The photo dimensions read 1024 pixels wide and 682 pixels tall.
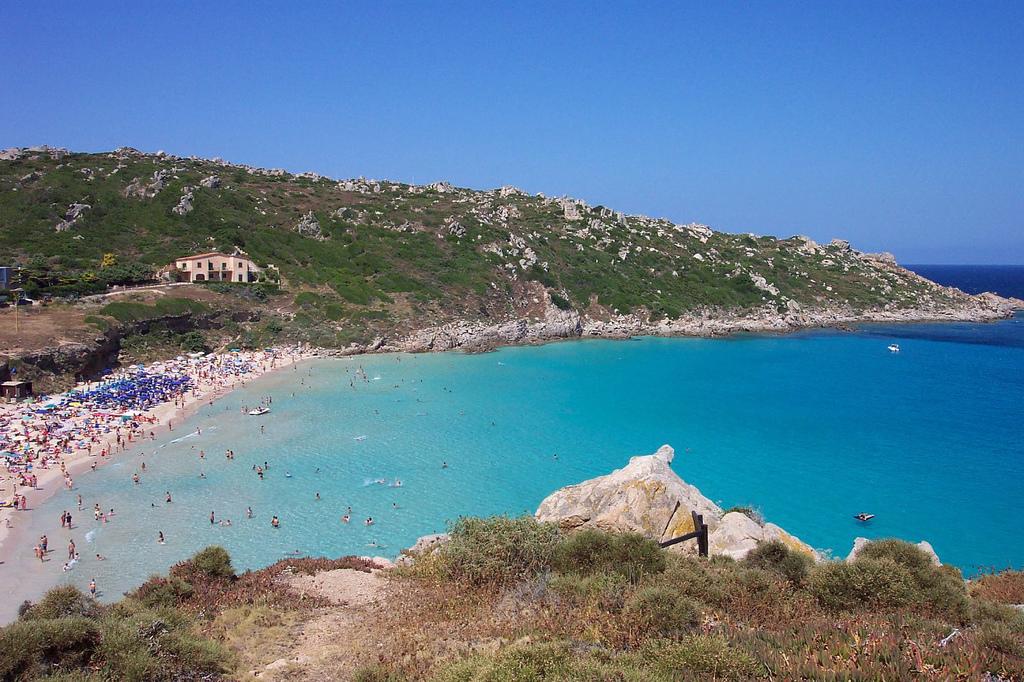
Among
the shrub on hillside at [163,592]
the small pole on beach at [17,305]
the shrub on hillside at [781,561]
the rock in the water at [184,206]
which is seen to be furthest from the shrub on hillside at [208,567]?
the rock in the water at [184,206]

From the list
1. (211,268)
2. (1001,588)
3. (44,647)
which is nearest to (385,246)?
(211,268)

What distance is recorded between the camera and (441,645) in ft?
28.6

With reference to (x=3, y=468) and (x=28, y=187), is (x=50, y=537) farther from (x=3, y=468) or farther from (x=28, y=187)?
(x=28, y=187)

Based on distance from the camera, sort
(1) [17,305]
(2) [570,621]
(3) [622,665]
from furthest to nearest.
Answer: (1) [17,305] → (2) [570,621] → (3) [622,665]

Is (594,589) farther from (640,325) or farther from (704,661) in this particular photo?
(640,325)

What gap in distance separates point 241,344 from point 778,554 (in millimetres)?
55364

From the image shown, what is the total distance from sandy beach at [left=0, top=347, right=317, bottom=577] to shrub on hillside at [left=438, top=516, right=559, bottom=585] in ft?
59.0

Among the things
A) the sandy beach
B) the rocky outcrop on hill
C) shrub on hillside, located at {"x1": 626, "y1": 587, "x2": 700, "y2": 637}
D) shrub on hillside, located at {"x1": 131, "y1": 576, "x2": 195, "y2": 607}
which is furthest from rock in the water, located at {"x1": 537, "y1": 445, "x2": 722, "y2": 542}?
the sandy beach

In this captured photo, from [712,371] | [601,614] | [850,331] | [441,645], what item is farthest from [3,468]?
[850,331]

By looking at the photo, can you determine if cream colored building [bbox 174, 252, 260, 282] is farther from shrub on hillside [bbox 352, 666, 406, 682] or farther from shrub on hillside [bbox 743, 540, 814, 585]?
shrub on hillside [bbox 743, 540, 814, 585]

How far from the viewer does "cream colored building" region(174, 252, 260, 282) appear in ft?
219

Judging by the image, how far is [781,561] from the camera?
10.9 m

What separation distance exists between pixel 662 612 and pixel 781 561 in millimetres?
3857

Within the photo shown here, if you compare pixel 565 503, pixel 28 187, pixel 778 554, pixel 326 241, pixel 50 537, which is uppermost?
pixel 28 187
